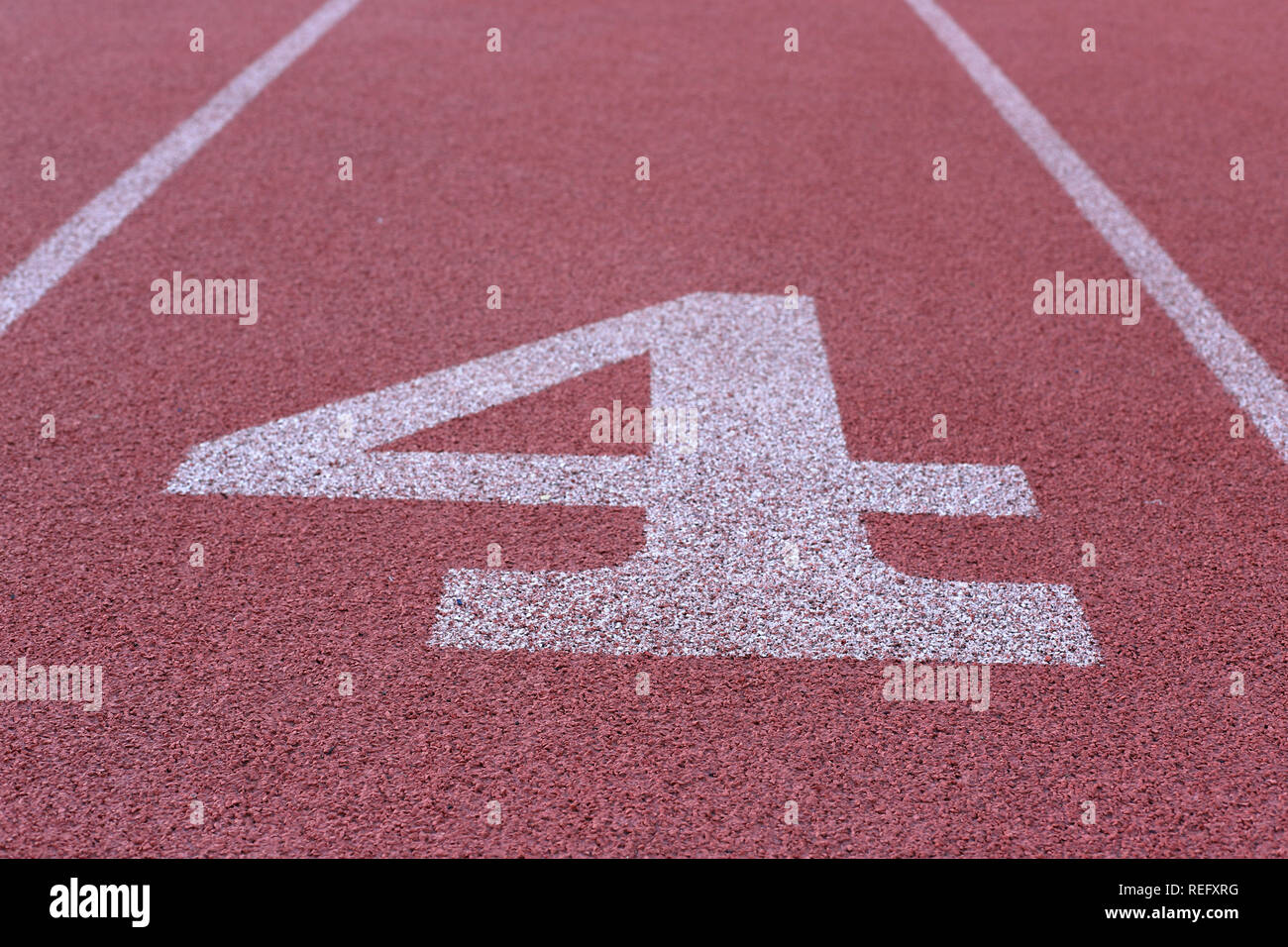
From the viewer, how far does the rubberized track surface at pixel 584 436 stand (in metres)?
2.59

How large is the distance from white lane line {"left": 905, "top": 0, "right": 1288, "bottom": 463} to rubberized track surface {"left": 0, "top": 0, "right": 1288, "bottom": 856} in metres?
0.07

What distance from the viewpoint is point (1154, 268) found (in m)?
5.02

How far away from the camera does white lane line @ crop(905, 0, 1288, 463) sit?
4117mm

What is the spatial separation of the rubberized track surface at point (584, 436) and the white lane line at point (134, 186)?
0.08 meters
